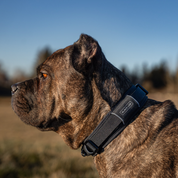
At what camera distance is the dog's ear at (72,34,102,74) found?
94.8 inches

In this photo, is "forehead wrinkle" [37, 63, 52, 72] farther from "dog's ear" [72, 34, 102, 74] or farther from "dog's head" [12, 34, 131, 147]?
"dog's ear" [72, 34, 102, 74]

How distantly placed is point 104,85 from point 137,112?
503mm

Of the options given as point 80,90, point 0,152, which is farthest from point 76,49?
point 0,152

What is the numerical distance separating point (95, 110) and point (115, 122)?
36 centimetres

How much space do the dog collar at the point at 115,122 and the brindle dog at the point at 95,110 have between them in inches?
3.5

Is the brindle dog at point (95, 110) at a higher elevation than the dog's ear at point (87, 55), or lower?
lower

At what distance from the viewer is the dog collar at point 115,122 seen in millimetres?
2076

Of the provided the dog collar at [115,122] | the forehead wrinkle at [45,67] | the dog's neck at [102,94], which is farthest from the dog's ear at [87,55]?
the dog collar at [115,122]

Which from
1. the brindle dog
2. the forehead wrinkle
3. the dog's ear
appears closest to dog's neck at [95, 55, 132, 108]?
the brindle dog

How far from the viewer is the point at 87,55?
95.7 inches

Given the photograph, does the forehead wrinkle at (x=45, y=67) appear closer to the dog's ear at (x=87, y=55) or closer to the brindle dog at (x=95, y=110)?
the brindle dog at (x=95, y=110)

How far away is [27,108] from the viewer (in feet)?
9.04

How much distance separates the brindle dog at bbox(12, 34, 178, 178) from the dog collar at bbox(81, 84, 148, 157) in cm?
9

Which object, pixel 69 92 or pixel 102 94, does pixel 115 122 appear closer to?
pixel 102 94
